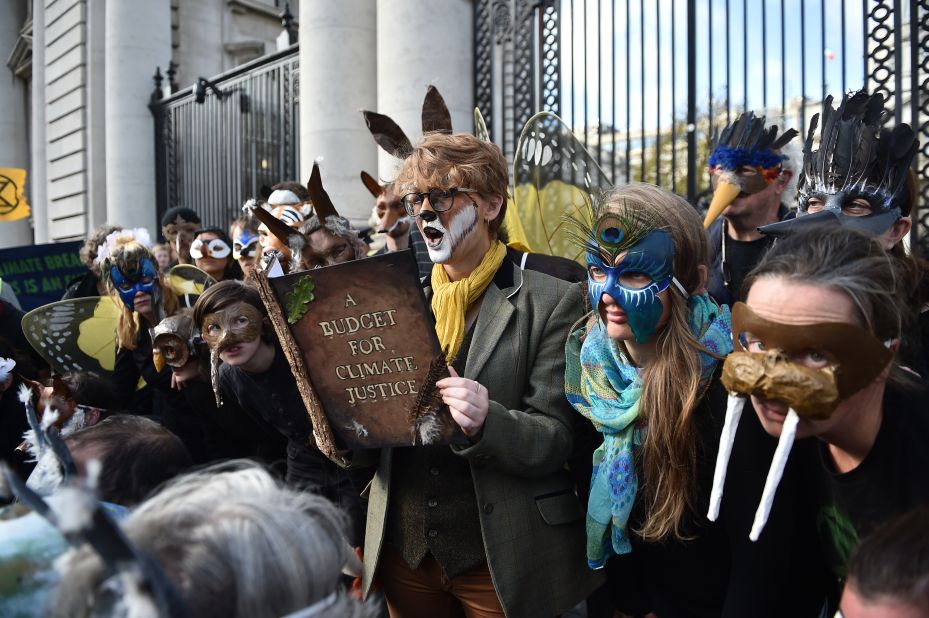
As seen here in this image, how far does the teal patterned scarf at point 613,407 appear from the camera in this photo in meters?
2.00

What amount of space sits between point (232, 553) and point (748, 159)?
2.98 metres

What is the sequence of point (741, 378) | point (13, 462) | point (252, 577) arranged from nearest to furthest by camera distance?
point (252, 577)
point (741, 378)
point (13, 462)

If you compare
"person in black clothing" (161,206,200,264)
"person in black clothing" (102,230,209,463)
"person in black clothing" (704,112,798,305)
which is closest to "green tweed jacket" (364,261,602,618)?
"person in black clothing" (704,112,798,305)

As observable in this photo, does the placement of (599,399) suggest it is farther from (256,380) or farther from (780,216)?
(780,216)

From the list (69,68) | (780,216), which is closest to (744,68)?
(780,216)

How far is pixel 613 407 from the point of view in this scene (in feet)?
6.72

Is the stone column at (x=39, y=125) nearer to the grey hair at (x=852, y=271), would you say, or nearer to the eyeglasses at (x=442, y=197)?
the eyeglasses at (x=442, y=197)

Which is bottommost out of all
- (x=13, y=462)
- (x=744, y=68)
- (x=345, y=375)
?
(x=13, y=462)

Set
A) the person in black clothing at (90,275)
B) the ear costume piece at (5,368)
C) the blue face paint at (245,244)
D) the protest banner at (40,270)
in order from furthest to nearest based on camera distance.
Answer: the protest banner at (40,270) < the person in black clothing at (90,275) < the blue face paint at (245,244) < the ear costume piece at (5,368)

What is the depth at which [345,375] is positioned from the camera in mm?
2133

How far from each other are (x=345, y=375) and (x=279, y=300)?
0.94 ft

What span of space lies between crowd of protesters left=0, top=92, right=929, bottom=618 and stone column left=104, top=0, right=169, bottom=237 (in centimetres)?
1102

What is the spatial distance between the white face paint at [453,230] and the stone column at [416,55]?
4.60m

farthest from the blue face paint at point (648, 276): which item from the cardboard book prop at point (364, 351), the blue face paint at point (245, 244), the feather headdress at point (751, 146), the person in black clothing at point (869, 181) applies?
the blue face paint at point (245, 244)
